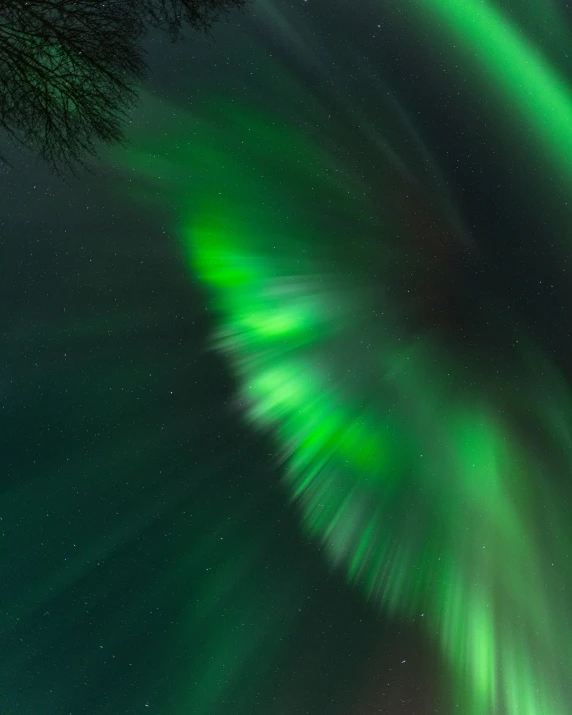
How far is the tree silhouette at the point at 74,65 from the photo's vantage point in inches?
44.9

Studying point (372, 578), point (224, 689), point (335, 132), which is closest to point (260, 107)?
point (335, 132)

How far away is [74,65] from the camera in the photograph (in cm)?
118

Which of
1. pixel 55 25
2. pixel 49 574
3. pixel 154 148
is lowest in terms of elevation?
pixel 49 574

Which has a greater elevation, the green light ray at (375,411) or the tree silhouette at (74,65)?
the tree silhouette at (74,65)

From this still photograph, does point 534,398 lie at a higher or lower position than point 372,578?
higher

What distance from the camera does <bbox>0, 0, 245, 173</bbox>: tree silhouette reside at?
1142 mm

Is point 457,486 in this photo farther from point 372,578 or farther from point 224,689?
point 224,689

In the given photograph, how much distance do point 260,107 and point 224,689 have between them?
4.07 ft

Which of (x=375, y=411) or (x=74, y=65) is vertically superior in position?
(x=74, y=65)

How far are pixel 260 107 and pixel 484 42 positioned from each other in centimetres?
52

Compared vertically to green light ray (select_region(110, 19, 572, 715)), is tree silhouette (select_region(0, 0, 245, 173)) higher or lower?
higher

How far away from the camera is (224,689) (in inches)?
45.4

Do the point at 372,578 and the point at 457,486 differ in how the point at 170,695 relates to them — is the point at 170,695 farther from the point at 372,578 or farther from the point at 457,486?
the point at 457,486

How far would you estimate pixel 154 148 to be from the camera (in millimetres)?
1180
